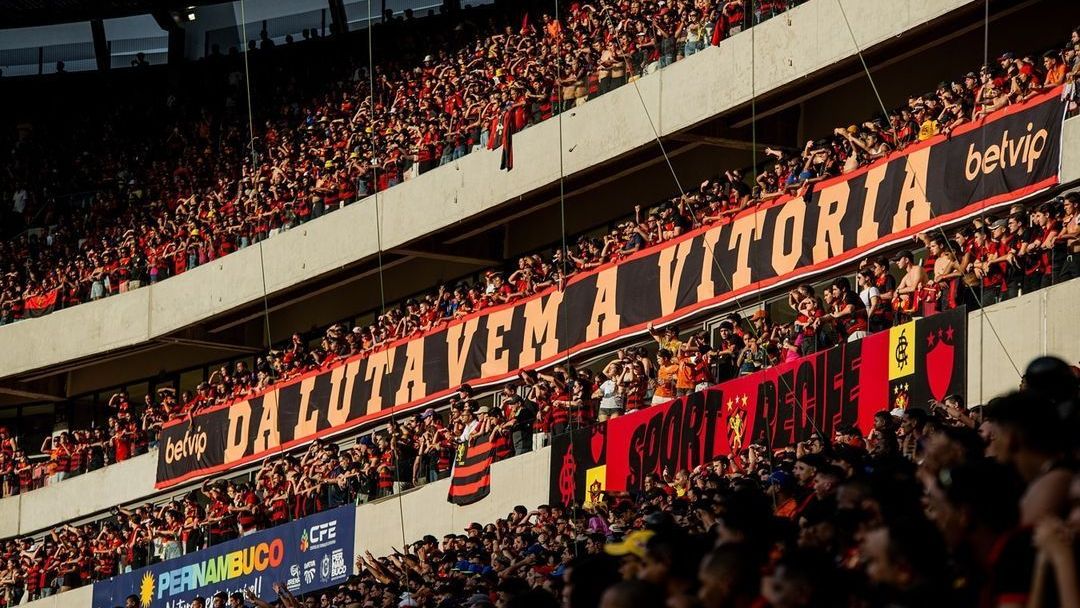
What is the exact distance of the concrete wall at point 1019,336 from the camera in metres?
15.5

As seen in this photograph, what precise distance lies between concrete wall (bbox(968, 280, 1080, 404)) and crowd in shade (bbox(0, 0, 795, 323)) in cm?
749

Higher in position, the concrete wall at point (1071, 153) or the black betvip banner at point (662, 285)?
the black betvip banner at point (662, 285)

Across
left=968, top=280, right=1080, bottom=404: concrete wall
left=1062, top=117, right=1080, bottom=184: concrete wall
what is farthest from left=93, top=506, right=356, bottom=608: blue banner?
left=1062, top=117, right=1080, bottom=184: concrete wall

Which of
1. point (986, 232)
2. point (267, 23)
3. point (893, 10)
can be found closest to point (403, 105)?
point (267, 23)

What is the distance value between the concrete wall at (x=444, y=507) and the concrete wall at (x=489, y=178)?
14.2 feet

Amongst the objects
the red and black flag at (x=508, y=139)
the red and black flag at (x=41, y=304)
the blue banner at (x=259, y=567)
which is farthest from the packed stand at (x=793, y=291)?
the red and black flag at (x=41, y=304)

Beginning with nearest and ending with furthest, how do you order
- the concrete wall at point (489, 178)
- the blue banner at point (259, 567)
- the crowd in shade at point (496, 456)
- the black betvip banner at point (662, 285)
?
the crowd in shade at point (496, 456)
the black betvip banner at point (662, 285)
the concrete wall at point (489, 178)
the blue banner at point (259, 567)

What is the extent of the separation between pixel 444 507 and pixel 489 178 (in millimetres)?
5715

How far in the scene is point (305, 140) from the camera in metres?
33.5

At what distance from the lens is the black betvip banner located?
17.3 metres

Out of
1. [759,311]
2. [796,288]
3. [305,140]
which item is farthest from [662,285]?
[305,140]

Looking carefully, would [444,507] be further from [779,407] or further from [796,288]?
[779,407]

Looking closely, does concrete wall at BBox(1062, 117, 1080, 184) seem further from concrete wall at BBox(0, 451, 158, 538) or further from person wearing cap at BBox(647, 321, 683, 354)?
concrete wall at BBox(0, 451, 158, 538)

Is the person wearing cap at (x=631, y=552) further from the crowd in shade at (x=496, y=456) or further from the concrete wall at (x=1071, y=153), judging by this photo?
the concrete wall at (x=1071, y=153)
